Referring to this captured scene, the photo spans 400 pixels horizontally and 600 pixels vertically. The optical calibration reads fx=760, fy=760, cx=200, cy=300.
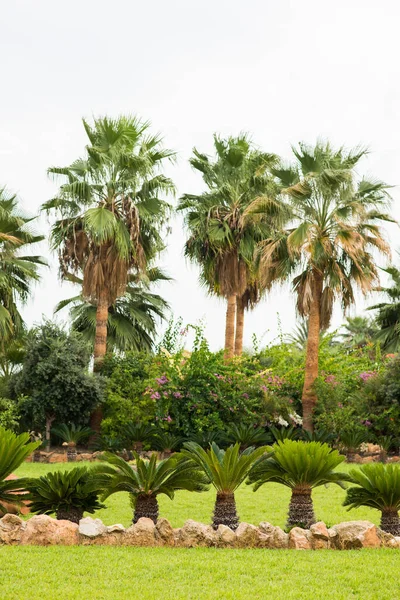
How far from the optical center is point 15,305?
74.4 ft

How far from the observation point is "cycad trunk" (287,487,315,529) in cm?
945

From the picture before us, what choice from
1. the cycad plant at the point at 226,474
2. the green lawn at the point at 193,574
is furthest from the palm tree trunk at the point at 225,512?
the green lawn at the point at 193,574

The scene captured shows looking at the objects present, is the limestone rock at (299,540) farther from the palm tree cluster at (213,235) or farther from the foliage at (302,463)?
the palm tree cluster at (213,235)

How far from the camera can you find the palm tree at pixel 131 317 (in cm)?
2748

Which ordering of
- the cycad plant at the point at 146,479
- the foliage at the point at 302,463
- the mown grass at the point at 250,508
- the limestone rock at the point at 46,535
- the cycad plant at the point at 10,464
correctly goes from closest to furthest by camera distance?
the limestone rock at the point at 46,535 → the cycad plant at the point at 146,479 → the foliage at the point at 302,463 → the cycad plant at the point at 10,464 → the mown grass at the point at 250,508

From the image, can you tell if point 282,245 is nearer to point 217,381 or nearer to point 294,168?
point 294,168

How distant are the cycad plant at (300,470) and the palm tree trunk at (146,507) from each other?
1334 mm

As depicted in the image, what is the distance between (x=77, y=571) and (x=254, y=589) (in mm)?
1729

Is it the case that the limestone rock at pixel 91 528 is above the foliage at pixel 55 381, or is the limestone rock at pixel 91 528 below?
below

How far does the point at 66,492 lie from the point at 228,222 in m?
17.1

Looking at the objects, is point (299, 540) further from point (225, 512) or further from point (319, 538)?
point (225, 512)

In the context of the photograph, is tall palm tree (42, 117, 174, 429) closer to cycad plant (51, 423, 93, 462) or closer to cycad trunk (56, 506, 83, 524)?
cycad plant (51, 423, 93, 462)

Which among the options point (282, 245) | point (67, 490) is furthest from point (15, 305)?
point (67, 490)

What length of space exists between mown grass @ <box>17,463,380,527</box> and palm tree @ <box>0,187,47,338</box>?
30.0 feet
